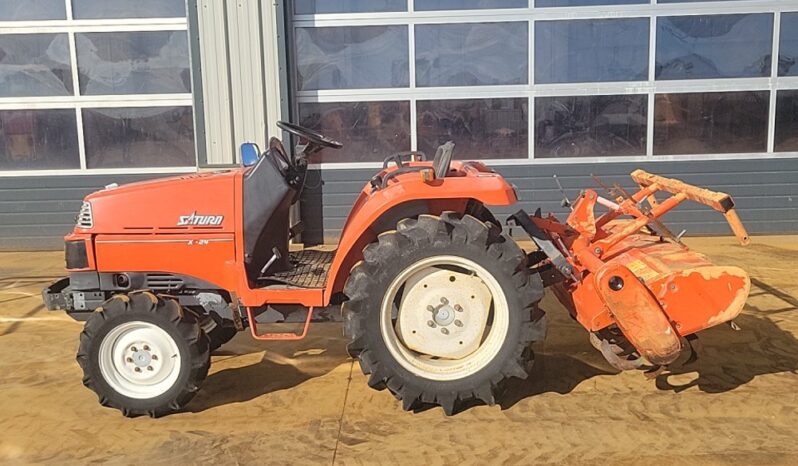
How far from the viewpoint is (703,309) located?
350 cm

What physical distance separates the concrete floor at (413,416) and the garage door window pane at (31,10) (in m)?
5.30

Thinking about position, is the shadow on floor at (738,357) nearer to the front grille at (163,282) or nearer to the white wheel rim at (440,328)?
the white wheel rim at (440,328)

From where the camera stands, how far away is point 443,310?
12.1 feet

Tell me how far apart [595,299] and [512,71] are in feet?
17.9

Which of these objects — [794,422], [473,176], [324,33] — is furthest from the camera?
[324,33]

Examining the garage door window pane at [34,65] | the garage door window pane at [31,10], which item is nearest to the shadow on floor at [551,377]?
the garage door window pane at [34,65]

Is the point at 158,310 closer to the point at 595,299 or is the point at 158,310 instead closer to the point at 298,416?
the point at 298,416

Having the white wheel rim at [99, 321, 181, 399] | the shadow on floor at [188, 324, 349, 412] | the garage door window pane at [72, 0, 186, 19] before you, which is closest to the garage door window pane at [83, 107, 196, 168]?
the garage door window pane at [72, 0, 186, 19]

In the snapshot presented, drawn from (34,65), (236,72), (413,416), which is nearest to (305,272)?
(413,416)

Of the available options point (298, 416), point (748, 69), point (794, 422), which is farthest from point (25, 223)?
point (748, 69)

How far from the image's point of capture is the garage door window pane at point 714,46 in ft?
27.7

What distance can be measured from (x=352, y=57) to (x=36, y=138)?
13.7 ft

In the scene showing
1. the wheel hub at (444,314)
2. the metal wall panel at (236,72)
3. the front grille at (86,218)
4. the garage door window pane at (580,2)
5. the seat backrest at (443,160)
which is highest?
the garage door window pane at (580,2)

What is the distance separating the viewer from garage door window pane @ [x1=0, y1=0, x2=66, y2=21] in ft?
27.7
